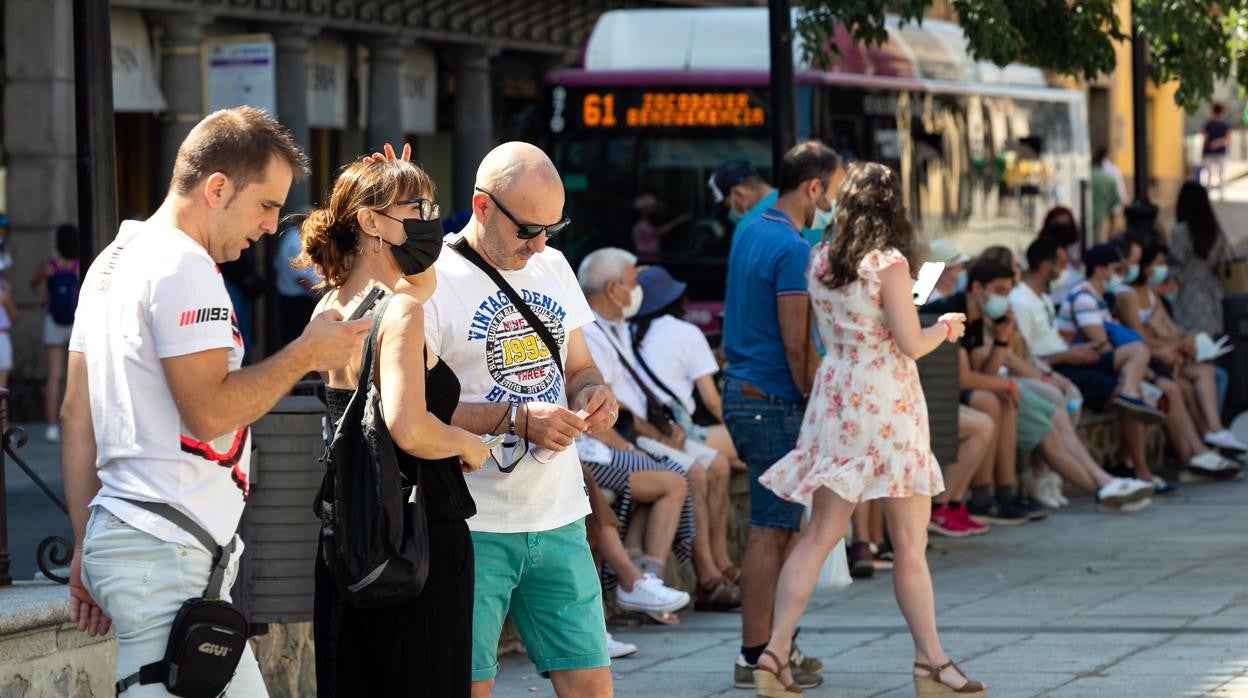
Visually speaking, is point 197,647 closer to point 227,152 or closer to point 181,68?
point 227,152

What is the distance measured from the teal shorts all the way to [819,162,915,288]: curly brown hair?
2165 millimetres

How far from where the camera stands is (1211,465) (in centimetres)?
1469

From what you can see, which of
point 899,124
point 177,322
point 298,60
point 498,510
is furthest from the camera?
point 298,60

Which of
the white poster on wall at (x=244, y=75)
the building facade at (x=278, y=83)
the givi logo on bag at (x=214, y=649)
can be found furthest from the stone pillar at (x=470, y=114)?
the givi logo on bag at (x=214, y=649)

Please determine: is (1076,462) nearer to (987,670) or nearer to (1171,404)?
(1171,404)

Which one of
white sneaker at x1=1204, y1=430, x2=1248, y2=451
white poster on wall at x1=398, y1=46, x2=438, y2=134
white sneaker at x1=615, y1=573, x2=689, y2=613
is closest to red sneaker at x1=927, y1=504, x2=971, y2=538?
white sneaker at x1=615, y1=573, x2=689, y2=613

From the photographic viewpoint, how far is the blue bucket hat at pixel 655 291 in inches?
396

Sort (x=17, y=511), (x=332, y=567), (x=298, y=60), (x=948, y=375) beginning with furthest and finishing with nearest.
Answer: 1. (x=298, y=60)
2. (x=17, y=511)
3. (x=948, y=375)
4. (x=332, y=567)

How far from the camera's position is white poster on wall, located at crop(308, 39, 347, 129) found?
76.8ft

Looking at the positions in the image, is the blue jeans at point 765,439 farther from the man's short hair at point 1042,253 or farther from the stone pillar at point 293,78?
the stone pillar at point 293,78

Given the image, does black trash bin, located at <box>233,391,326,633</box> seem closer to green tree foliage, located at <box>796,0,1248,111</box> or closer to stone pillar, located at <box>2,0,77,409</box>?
green tree foliage, located at <box>796,0,1248,111</box>

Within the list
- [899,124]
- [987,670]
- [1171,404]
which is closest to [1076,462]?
[1171,404]

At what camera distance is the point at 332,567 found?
4496 mm

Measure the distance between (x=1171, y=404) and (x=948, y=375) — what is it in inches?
186
